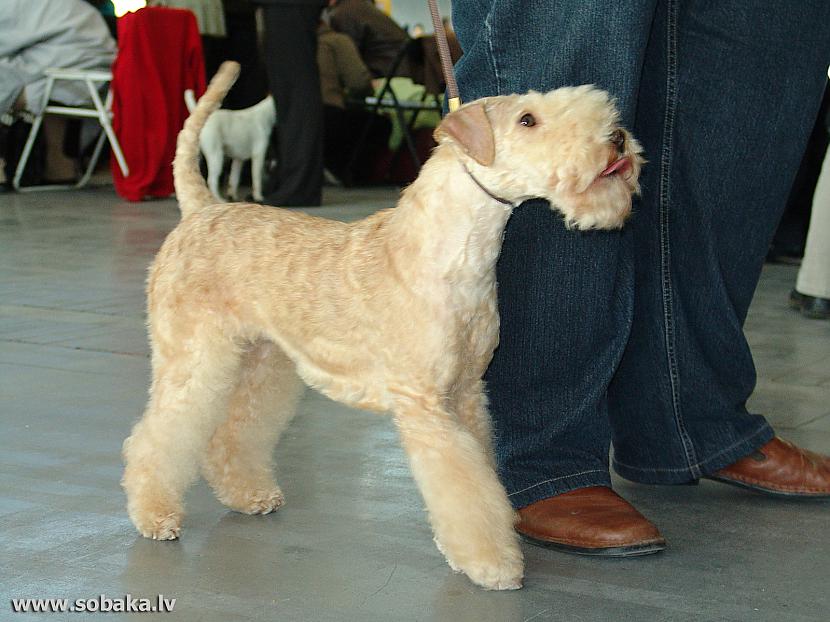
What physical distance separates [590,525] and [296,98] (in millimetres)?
5800

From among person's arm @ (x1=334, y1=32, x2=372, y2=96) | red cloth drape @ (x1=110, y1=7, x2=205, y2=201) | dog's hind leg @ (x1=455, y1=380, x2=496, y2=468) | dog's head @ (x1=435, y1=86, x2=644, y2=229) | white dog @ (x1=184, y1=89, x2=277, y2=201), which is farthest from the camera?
person's arm @ (x1=334, y1=32, x2=372, y2=96)

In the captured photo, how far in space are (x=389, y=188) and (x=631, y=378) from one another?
7532 mm

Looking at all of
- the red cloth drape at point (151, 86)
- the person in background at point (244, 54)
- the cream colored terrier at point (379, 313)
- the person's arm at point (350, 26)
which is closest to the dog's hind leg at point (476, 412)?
the cream colored terrier at point (379, 313)

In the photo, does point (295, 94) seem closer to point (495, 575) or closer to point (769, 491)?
point (769, 491)

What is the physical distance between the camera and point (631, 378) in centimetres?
227

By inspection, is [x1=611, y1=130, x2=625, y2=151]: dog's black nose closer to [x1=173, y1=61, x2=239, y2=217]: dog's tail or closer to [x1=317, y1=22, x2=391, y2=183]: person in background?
[x1=173, y1=61, x2=239, y2=217]: dog's tail

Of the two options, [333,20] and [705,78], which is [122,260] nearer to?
[705,78]

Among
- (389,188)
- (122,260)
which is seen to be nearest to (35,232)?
(122,260)

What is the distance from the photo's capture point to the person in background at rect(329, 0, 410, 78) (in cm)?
1000

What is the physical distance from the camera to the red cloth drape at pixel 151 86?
826 centimetres

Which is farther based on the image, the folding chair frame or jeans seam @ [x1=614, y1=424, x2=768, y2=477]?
the folding chair frame

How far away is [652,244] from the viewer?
7.18 feet

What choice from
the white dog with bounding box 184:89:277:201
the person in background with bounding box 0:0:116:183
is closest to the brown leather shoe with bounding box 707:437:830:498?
the white dog with bounding box 184:89:277:201

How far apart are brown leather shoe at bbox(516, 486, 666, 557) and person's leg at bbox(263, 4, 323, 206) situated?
18.2 feet
